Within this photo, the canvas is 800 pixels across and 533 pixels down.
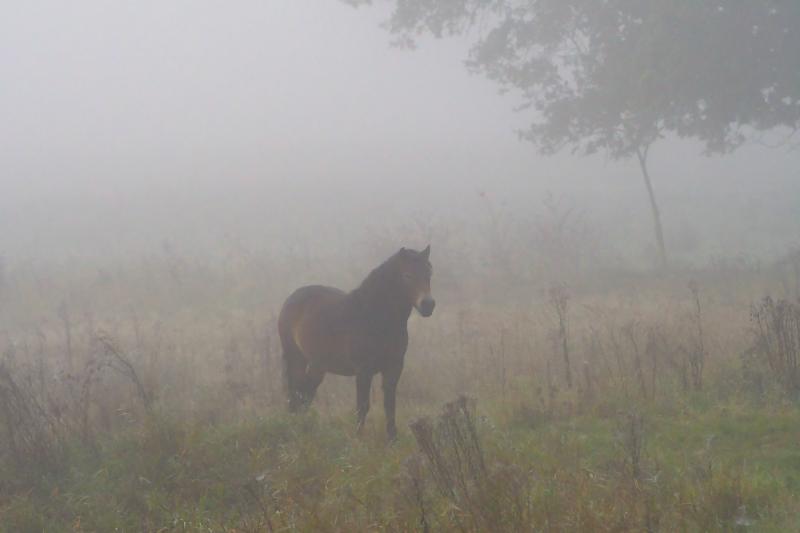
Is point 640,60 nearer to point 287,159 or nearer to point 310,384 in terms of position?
point 310,384

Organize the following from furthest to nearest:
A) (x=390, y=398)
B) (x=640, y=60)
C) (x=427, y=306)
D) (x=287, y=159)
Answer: (x=287, y=159) → (x=640, y=60) → (x=390, y=398) → (x=427, y=306)

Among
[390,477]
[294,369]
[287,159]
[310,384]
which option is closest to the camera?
[390,477]

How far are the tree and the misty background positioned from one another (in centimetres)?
318

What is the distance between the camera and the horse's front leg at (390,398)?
6.66 metres

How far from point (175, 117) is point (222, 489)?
5154 centimetres

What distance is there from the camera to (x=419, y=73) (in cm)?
7856

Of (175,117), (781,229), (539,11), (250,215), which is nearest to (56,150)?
(175,117)

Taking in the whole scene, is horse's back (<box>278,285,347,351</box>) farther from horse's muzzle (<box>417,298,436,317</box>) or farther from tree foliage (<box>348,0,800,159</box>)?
tree foliage (<box>348,0,800,159</box>)

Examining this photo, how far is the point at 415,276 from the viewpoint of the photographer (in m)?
6.66

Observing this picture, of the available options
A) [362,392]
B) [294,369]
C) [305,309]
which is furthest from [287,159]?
[362,392]

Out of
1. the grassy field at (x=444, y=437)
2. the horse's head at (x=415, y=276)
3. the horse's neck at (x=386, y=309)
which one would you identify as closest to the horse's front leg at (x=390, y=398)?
the grassy field at (x=444, y=437)

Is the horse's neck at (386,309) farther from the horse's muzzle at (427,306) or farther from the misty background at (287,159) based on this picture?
the misty background at (287,159)

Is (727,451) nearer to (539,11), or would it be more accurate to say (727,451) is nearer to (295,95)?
(539,11)

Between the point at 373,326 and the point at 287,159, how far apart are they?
3462 centimetres
